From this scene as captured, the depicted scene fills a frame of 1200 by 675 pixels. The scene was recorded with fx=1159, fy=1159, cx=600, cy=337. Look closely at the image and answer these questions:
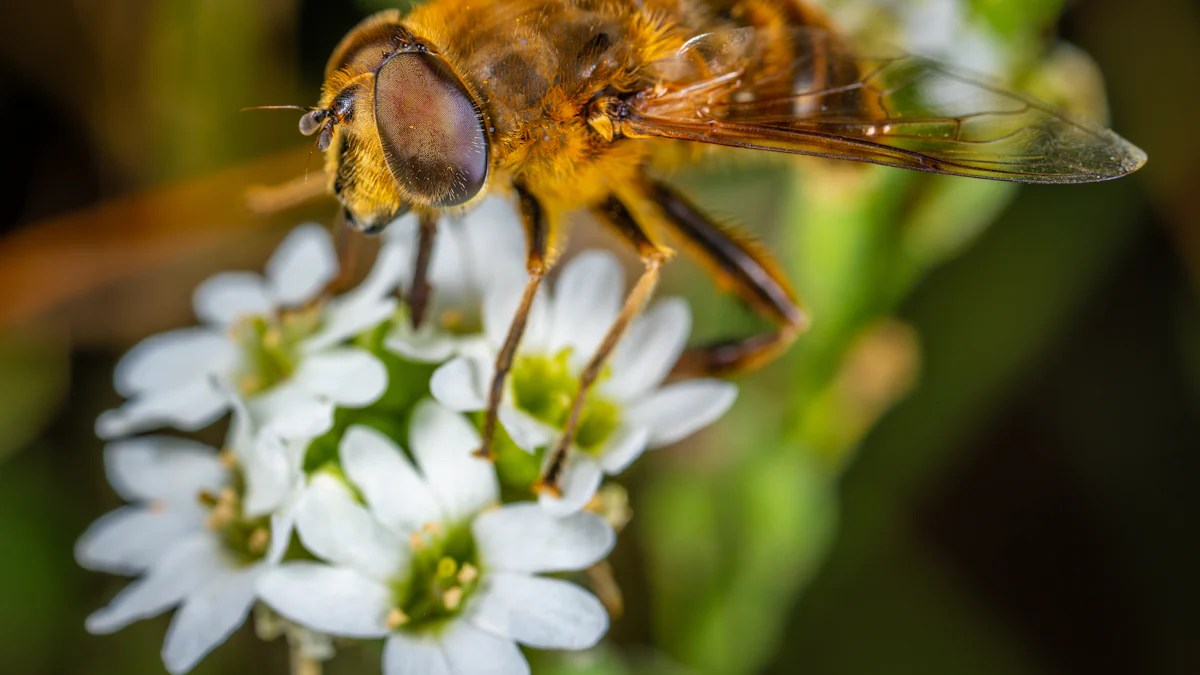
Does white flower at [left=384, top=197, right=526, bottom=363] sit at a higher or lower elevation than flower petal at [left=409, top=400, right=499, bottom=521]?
higher

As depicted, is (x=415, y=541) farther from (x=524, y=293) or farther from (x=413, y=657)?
(x=524, y=293)

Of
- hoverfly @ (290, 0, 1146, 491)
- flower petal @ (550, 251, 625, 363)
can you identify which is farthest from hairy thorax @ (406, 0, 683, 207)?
flower petal @ (550, 251, 625, 363)

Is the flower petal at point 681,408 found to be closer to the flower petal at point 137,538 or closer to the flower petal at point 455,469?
the flower petal at point 455,469

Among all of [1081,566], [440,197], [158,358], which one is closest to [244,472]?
[158,358]

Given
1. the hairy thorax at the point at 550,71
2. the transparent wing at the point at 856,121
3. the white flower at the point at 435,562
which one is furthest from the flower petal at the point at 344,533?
the transparent wing at the point at 856,121

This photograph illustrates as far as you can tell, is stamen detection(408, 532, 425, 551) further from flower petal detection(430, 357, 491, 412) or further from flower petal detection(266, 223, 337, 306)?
flower petal detection(266, 223, 337, 306)

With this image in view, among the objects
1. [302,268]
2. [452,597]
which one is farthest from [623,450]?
[302,268]
